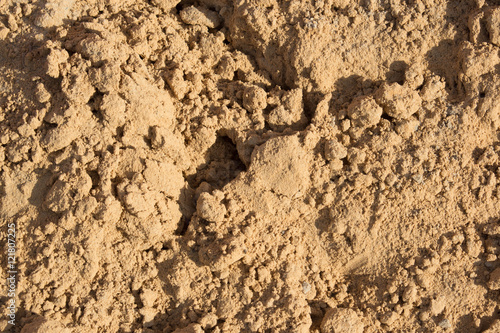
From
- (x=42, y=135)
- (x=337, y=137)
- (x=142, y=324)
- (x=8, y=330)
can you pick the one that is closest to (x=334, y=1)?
(x=337, y=137)

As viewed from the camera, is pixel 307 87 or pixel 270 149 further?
pixel 307 87

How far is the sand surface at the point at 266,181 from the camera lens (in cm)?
209

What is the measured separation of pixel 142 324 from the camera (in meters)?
2.09

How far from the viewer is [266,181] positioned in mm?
2145

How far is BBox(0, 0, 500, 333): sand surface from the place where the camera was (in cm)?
209

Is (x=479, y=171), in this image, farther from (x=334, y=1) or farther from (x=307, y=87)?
(x=334, y=1)

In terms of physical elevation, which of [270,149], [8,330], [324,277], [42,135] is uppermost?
[270,149]

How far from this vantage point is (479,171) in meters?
2.17

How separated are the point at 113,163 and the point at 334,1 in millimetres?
1407

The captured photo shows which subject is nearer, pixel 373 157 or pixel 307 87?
pixel 373 157

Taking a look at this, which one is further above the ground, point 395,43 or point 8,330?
point 395,43

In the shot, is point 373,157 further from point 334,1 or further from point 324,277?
point 334,1

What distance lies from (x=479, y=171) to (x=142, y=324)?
1778mm

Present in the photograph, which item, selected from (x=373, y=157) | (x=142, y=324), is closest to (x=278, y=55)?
(x=373, y=157)
